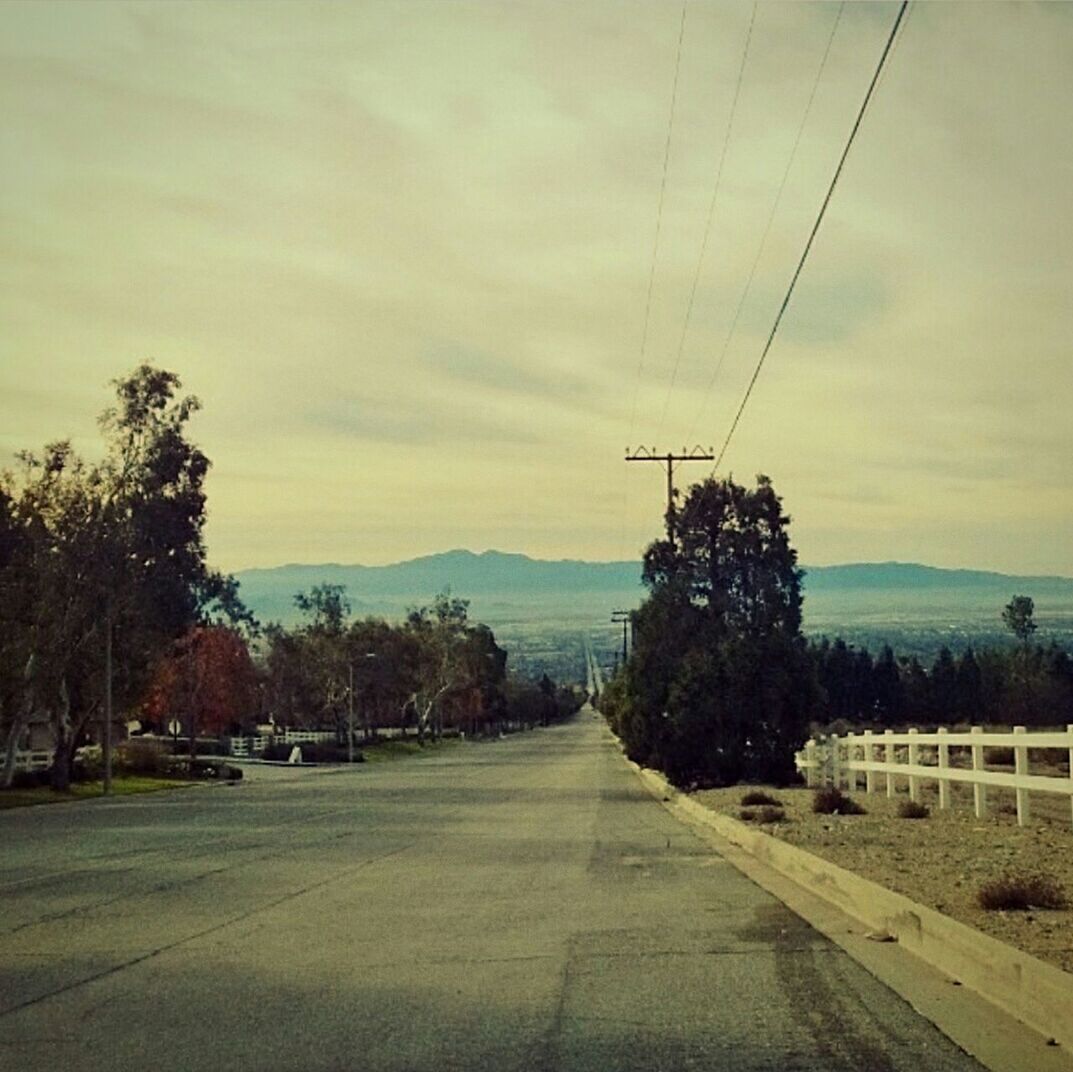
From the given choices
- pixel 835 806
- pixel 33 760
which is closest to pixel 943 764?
pixel 835 806

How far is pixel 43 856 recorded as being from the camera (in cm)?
2334

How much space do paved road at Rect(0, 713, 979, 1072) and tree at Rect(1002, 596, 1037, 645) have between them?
99185mm

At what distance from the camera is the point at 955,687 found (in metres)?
112

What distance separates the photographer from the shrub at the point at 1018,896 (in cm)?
1216

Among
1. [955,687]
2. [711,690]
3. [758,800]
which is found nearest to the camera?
[758,800]

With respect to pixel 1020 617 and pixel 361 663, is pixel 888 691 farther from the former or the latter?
pixel 361 663

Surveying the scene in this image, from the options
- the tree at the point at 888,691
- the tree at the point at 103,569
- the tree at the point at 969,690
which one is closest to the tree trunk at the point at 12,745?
the tree at the point at 103,569

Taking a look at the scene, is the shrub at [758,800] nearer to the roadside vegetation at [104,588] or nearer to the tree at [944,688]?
the roadside vegetation at [104,588]

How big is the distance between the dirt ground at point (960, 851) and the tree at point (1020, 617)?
92.4 m

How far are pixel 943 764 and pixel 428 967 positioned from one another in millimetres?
14424

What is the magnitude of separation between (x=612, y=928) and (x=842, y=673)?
107 meters

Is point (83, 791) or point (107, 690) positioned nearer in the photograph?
point (107, 690)

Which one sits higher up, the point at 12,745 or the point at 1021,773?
the point at 1021,773

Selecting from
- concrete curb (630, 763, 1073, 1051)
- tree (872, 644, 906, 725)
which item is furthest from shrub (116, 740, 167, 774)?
tree (872, 644, 906, 725)
